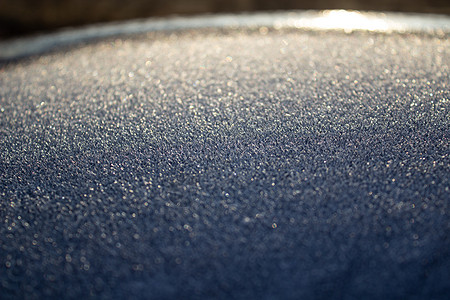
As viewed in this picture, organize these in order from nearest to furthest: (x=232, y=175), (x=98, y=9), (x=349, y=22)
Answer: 1. (x=232, y=175)
2. (x=349, y=22)
3. (x=98, y=9)

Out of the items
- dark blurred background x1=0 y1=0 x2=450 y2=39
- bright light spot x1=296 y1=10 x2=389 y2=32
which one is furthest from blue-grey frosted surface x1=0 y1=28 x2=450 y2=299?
dark blurred background x1=0 y1=0 x2=450 y2=39

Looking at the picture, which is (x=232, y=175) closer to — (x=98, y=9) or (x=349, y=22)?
(x=349, y=22)

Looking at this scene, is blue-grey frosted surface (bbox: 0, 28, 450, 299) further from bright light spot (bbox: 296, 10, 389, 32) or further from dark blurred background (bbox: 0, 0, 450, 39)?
dark blurred background (bbox: 0, 0, 450, 39)

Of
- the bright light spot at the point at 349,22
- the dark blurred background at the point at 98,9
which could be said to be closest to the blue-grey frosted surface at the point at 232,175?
the bright light spot at the point at 349,22

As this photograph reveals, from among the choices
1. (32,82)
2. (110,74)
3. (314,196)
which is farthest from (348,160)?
(32,82)

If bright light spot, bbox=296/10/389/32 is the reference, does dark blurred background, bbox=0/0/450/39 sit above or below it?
above

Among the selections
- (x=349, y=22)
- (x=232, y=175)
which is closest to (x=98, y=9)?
(x=349, y=22)

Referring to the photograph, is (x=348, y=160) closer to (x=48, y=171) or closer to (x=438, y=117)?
(x=438, y=117)
